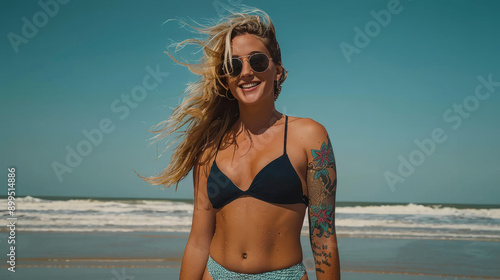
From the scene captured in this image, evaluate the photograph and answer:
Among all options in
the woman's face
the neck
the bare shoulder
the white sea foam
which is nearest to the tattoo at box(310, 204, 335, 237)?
the bare shoulder

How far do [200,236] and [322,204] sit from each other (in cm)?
81

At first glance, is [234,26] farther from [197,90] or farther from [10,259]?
[10,259]

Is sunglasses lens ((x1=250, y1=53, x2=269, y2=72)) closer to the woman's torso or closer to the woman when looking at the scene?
the woman

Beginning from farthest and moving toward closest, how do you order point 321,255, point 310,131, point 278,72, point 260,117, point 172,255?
point 172,255, point 278,72, point 260,117, point 310,131, point 321,255

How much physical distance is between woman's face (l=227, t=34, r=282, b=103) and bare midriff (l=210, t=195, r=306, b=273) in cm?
59

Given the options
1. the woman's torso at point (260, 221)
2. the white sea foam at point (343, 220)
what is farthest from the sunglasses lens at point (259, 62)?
the white sea foam at point (343, 220)

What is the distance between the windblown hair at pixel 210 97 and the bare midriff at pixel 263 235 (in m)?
0.59

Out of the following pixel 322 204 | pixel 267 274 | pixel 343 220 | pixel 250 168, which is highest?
pixel 250 168

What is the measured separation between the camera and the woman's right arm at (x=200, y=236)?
8.98 feet

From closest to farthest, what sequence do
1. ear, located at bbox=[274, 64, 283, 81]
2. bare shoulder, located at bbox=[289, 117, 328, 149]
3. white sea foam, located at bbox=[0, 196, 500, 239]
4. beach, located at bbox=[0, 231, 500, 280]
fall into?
bare shoulder, located at bbox=[289, 117, 328, 149]
ear, located at bbox=[274, 64, 283, 81]
beach, located at bbox=[0, 231, 500, 280]
white sea foam, located at bbox=[0, 196, 500, 239]

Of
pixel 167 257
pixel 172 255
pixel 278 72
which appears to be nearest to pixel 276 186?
pixel 278 72

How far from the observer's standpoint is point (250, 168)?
2.54 m

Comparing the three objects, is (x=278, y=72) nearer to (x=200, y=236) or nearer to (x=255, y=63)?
(x=255, y=63)

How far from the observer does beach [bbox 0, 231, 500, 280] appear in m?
7.21
